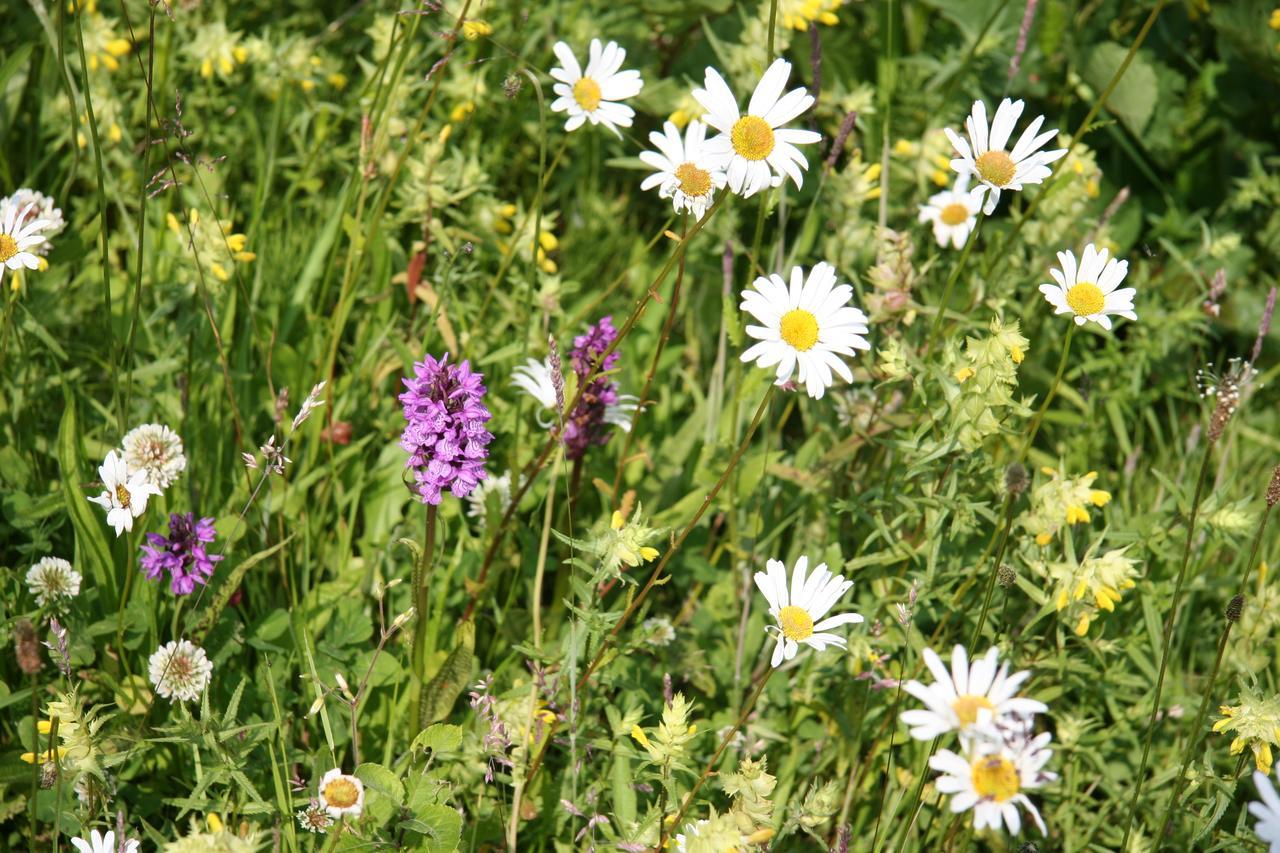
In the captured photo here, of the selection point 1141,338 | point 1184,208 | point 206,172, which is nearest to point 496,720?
point 206,172

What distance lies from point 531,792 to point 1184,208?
291 cm

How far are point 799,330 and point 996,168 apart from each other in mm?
463

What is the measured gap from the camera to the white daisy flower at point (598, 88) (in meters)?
2.32

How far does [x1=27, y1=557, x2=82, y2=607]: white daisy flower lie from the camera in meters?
2.06

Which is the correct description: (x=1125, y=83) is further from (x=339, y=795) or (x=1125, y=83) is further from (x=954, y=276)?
(x=339, y=795)

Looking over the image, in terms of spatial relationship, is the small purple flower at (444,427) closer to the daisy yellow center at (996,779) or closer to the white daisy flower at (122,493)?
the white daisy flower at (122,493)

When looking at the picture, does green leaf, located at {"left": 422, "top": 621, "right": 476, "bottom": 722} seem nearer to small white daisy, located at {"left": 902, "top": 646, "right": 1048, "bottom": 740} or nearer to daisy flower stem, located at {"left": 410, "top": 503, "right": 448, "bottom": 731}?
daisy flower stem, located at {"left": 410, "top": 503, "right": 448, "bottom": 731}

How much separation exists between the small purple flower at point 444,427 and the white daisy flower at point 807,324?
0.48m

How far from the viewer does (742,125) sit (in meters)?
2.06

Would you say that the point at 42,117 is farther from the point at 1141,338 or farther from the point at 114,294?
the point at 1141,338

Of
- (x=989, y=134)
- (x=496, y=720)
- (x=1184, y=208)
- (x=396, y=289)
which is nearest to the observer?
(x=496, y=720)

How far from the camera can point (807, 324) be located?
2.03m

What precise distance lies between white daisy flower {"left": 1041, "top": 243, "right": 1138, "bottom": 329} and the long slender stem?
3.89ft

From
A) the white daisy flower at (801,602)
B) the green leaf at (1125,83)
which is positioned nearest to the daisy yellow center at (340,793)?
the white daisy flower at (801,602)
